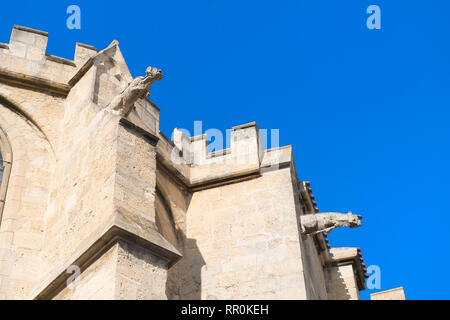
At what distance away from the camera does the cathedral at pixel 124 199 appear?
5.89 metres

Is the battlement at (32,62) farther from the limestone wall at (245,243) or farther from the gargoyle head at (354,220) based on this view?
the gargoyle head at (354,220)

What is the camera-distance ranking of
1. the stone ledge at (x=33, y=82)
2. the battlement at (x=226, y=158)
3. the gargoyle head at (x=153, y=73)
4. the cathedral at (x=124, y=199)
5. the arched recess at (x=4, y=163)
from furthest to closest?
the battlement at (x=226, y=158), the stone ledge at (x=33, y=82), the arched recess at (x=4, y=163), the gargoyle head at (x=153, y=73), the cathedral at (x=124, y=199)

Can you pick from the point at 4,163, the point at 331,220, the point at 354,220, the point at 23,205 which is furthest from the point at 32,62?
the point at 354,220

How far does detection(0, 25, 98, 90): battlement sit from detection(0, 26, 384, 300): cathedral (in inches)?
0.7

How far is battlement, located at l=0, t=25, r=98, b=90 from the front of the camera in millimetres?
8211

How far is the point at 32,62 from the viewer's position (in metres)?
8.44

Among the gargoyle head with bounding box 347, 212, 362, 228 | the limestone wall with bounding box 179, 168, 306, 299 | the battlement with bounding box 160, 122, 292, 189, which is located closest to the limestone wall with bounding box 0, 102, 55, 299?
the battlement with bounding box 160, 122, 292, 189

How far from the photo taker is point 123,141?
22.1 feet

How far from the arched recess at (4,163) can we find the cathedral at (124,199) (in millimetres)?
14

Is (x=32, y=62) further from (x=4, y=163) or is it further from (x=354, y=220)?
(x=354, y=220)

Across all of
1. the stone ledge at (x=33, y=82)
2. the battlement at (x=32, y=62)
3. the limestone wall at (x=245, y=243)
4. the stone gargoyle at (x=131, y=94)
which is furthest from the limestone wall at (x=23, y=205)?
the limestone wall at (x=245, y=243)

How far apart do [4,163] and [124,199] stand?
2.19 m

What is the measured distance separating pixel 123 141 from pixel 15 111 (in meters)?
2.11
